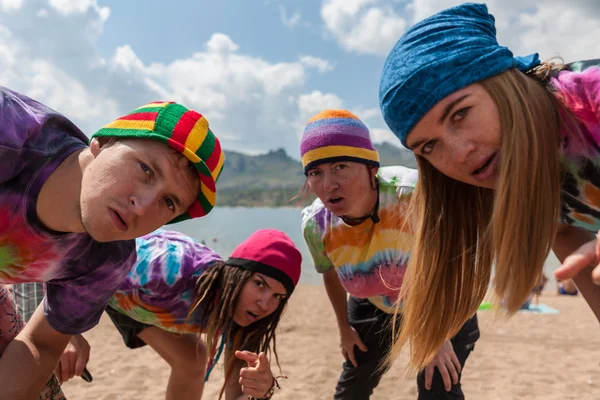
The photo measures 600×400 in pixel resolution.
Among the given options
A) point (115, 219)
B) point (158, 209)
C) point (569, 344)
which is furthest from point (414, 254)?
point (569, 344)

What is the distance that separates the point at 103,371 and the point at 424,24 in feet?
20.9

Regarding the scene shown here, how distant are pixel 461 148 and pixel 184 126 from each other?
1383 mm

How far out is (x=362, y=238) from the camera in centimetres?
336

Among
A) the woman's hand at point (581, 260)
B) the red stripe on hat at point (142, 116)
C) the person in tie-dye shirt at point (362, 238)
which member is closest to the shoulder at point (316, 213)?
the person in tie-dye shirt at point (362, 238)

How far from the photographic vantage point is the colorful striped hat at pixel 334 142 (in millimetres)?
3453

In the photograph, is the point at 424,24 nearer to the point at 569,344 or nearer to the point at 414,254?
the point at 414,254

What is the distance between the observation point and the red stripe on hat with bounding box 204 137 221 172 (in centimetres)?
245

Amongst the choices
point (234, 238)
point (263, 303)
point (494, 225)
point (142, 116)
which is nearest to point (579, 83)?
point (494, 225)

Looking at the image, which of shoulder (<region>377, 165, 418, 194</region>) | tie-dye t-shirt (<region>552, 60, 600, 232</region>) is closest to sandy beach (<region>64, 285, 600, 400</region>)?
shoulder (<region>377, 165, 418, 194</region>)

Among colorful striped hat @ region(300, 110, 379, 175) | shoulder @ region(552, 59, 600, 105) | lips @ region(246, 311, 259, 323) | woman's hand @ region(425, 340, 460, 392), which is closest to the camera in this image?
shoulder @ region(552, 59, 600, 105)

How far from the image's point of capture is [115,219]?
2148 millimetres

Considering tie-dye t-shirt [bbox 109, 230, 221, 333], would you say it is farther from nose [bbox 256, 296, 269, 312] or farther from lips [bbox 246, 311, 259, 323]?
nose [bbox 256, 296, 269, 312]

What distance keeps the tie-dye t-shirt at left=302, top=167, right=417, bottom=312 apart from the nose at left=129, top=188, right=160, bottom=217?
158 cm

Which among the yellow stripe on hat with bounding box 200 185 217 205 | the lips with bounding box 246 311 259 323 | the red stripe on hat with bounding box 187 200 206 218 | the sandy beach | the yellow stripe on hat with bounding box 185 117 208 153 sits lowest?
Answer: the sandy beach
